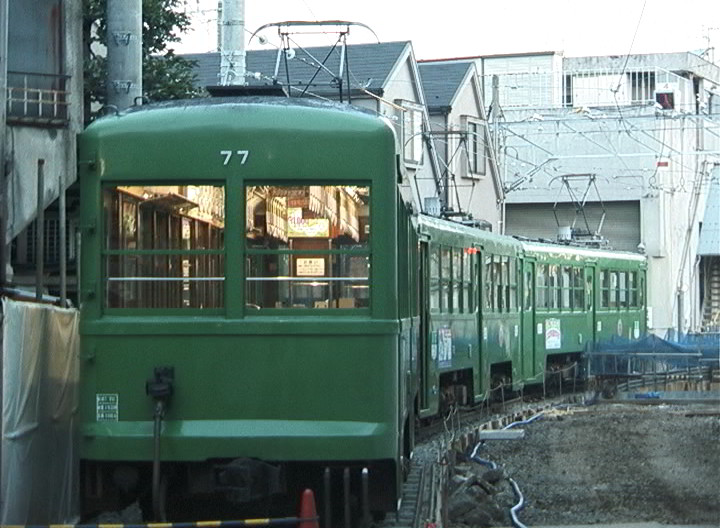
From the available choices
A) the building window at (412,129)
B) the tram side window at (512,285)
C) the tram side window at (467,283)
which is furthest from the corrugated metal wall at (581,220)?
the tram side window at (467,283)

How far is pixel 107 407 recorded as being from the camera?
27.6 feet

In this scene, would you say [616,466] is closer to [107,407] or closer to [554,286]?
[107,407]

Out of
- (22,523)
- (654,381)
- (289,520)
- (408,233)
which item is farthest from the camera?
(654,381)

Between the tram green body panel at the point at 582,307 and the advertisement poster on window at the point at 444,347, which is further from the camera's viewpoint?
the tram green body panel at the point at 582,307

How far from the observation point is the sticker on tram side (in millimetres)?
8414

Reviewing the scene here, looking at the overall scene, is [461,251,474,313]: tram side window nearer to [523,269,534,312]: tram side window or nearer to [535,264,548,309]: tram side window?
[523,269,534,312]: tram side window

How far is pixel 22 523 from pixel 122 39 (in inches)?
211

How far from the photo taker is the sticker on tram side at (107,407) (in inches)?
331

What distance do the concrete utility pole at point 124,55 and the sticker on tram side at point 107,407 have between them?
4385 mm

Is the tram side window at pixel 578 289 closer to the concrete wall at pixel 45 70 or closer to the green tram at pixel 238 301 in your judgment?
the concrete wall at pixel 45 70

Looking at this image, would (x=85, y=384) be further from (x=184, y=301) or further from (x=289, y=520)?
(x=289, y=520)

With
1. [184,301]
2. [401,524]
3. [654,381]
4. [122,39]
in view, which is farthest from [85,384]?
[654,381]

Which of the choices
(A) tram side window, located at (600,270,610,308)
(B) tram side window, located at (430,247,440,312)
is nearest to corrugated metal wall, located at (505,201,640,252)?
(A) tram side window, located at (600,270,610,308)

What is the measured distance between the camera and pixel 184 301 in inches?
336
